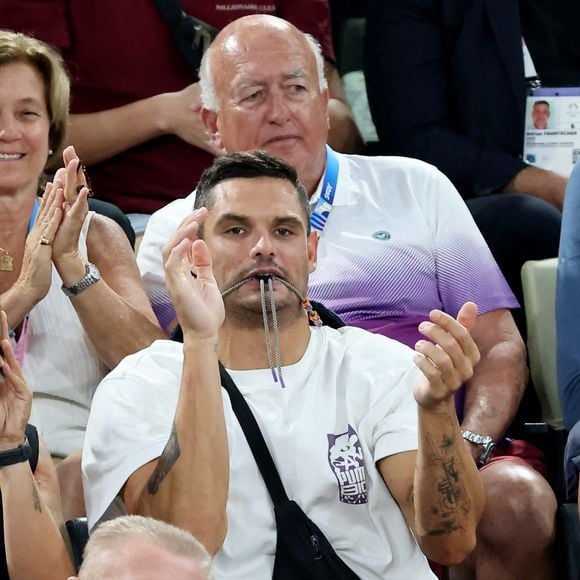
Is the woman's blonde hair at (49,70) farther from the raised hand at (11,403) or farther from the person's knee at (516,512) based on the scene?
the person's knee at (516,512)

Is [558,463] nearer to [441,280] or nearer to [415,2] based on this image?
[441,280]

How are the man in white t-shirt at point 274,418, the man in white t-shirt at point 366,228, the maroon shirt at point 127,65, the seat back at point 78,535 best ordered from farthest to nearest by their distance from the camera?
the maroon shirt at point 127,65 → the man in white t-shirt at point 366,228 → the seat back at point 78,535 → the man in white t-shirt at point 274,418

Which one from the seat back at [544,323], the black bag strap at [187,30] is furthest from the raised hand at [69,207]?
the seat back at [544,323]

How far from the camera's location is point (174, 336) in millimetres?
3039

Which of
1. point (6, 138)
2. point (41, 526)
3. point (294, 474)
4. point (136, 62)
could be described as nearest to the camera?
point (41, 526)

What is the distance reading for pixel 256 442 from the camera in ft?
8.88

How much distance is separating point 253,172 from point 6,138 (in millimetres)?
659

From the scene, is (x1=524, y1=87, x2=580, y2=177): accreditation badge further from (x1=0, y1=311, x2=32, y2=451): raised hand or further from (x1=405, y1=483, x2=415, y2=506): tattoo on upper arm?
(x1=0, y1=311, x2=32, y2=451): raised hand

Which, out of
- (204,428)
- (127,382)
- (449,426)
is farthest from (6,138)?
(449,426)

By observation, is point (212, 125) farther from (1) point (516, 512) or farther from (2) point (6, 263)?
(1) point (516, 512)

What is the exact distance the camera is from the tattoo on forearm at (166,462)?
2.56 m

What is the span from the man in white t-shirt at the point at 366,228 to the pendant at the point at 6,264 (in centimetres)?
35

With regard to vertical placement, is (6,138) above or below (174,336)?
above

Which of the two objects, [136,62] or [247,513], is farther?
[136,62]
